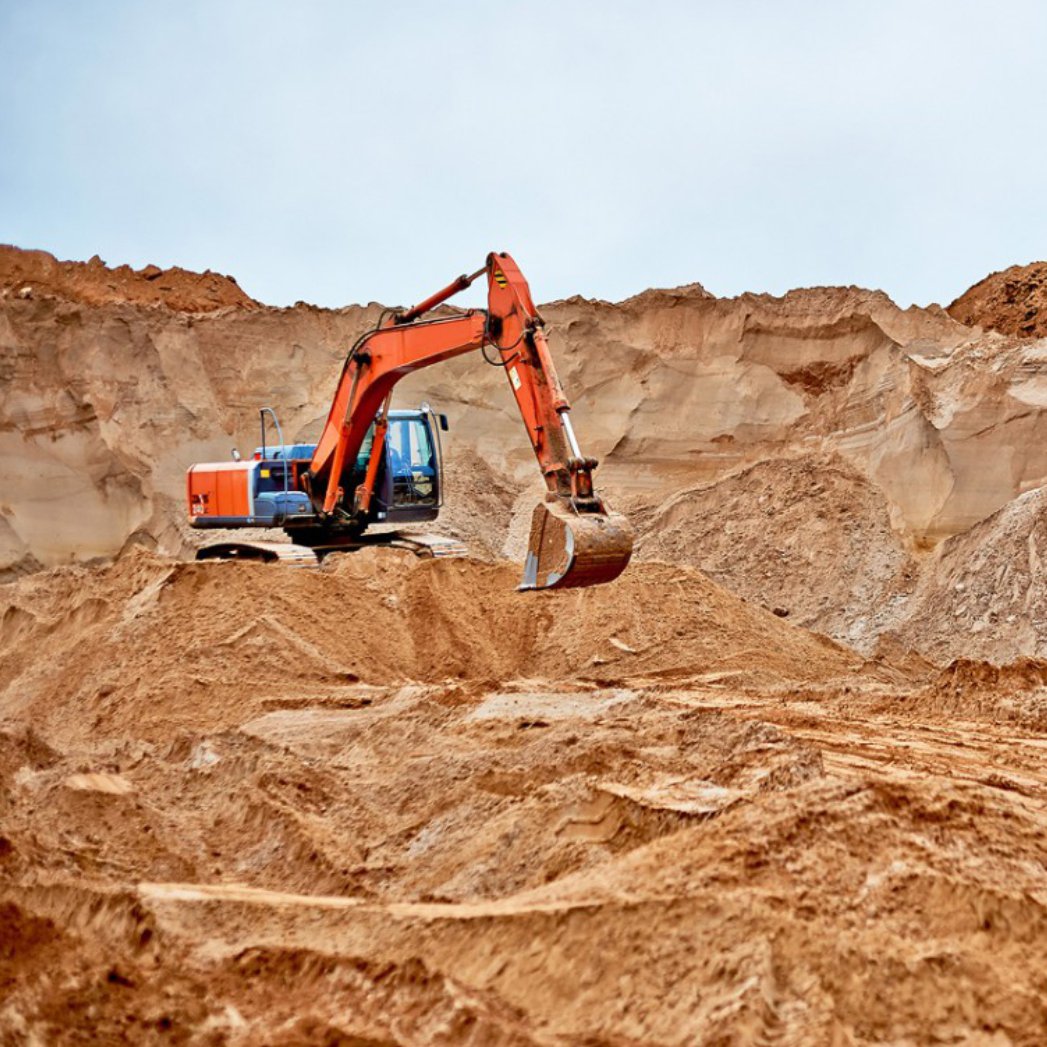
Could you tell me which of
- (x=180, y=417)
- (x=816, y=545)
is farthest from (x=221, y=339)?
(x=816, y=545)

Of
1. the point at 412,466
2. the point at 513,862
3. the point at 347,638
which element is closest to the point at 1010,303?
the point at 412,466

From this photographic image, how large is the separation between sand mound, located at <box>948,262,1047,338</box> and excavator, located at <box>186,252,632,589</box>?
8572 mm

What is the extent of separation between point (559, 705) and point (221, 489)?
7.81 m

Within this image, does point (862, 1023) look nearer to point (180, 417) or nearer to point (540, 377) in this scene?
point (540, 377)

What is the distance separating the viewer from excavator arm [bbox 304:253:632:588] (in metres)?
8.12

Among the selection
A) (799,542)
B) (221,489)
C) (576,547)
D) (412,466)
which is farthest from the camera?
(799,542)

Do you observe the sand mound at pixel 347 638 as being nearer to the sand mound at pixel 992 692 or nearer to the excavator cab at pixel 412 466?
the sand mound at pixel 992 692

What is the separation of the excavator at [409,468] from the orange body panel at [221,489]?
0.01 m

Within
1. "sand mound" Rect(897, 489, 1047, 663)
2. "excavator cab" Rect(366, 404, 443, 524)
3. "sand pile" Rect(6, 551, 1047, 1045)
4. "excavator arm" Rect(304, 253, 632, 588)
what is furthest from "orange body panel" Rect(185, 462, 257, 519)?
"sand mound" Rect(897, 489, 1047, 663)

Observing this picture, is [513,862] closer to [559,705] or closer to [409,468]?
[559,705]

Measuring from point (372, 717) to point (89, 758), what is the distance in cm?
156

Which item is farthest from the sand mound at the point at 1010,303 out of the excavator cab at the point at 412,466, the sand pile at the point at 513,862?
the sand pile at the point at 513,862

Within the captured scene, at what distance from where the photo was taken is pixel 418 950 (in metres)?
3.62

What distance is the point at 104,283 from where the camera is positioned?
2372 cm
